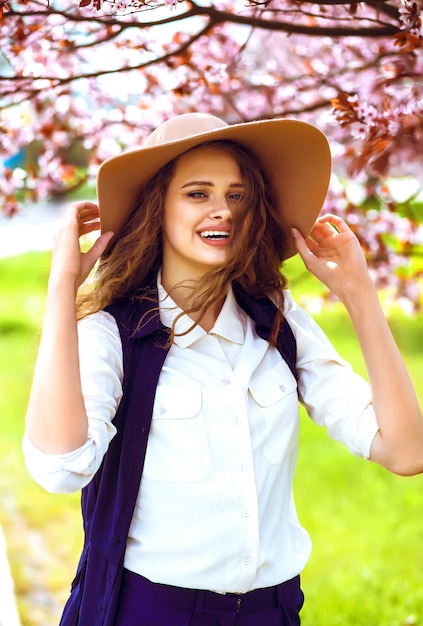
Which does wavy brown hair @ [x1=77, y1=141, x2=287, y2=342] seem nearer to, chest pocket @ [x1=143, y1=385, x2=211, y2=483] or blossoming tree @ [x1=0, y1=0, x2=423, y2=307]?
chest pocket @ [x1=143, y1=385, x2=211, y2=483]

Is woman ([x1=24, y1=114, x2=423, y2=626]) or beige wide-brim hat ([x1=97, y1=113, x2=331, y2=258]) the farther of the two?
beige wide-brim hat ([x1=97, y1=113, x2=331, y2=258])

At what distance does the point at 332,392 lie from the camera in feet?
6.77

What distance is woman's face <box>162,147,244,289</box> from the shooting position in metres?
1.98

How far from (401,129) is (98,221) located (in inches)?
41.6

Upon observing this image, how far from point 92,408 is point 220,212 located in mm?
572

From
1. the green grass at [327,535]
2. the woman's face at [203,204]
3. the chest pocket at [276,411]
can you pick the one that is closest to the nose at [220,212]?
the woman's face at [203,204]

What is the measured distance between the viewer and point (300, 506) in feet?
16.1

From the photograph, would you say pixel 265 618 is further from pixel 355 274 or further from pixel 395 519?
pixel 395 519

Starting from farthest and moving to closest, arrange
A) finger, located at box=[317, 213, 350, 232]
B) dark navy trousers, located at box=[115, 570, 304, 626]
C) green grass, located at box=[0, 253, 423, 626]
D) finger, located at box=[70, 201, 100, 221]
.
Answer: green grass, located at box=[0, 253, 423, 626]
finger, located at box=[317, 213, 350, 232]
finger, located at box=[70, 201, 100, 221]
dark navy trousers, located at box=[115, 570, 304, 626]

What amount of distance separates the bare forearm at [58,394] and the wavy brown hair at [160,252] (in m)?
0.20

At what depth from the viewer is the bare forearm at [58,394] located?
162 centimetres

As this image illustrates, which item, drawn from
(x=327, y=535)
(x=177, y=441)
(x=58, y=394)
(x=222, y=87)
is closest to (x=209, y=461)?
(x=177, y=441)

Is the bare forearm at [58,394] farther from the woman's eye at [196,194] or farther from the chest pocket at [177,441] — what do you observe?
the woman's eye at [196,194]

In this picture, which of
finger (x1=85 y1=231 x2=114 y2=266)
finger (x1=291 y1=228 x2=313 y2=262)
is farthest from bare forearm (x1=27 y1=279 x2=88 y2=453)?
finger (x1=291 y1=228 x2=313 y2=262)
